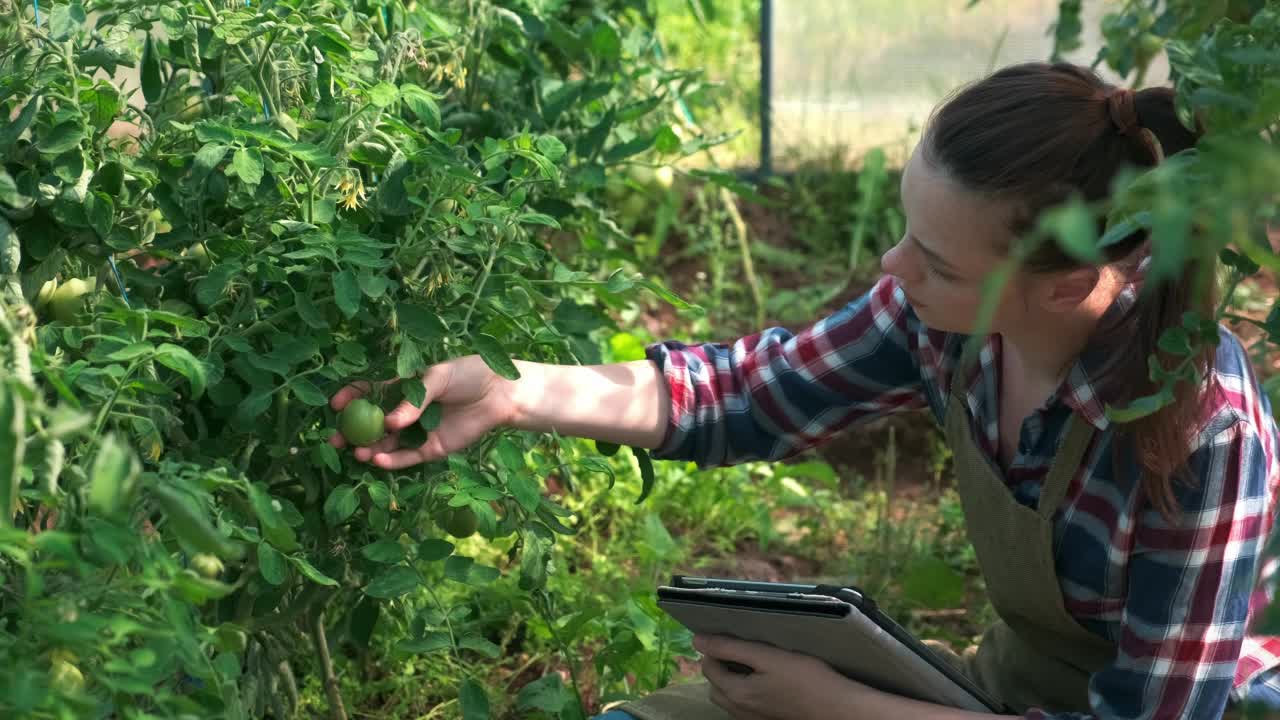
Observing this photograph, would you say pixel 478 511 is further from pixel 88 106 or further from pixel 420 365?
pixel 88 106

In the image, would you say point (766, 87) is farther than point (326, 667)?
Yes

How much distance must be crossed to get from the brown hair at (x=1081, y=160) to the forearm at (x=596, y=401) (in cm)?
47

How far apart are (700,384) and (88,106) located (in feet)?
2.51

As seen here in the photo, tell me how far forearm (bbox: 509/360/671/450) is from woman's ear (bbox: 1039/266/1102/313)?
19.3 inches

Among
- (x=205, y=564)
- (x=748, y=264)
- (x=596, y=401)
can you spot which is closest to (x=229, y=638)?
(x=205, y=564)

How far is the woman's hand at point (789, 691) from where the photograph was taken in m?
1.52

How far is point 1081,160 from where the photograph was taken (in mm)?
1396

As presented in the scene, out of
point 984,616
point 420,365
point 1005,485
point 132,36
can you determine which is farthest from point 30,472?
point 984,616

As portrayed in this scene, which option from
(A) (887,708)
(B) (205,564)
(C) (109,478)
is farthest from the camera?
(A) (887,708)

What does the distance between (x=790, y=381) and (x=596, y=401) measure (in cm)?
26

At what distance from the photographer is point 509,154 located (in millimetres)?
1460

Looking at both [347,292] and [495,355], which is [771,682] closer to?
[495,355]

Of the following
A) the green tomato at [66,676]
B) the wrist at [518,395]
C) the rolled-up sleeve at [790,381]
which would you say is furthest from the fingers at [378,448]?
the green tomato at [66,676]

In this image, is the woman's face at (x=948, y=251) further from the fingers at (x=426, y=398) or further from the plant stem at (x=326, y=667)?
the plant stem at (x=326, y=667)
